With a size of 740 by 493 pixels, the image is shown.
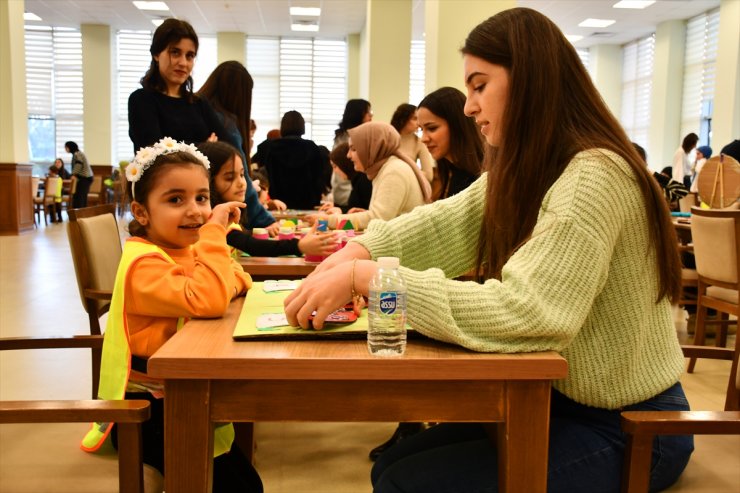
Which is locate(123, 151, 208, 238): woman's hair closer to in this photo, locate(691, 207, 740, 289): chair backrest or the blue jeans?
the blue jeans

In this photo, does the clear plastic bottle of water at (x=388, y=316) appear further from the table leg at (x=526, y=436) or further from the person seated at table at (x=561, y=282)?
the table leg at (x=526, y=436)

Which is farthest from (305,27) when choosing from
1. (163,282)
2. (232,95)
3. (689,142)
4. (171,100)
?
(163,282)

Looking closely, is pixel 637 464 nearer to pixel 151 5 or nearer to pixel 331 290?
pixel 331 290

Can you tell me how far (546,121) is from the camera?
121cm

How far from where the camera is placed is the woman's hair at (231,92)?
3523mm

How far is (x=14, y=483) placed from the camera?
1271 mm

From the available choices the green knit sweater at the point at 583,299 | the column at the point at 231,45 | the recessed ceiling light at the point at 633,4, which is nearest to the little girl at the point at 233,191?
the green knit sweater at the point at 583,299

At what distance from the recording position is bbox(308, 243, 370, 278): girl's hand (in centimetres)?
134

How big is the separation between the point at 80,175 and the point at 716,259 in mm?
12073

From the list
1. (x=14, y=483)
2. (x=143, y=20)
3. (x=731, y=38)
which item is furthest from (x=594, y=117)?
(x=143, y=20)

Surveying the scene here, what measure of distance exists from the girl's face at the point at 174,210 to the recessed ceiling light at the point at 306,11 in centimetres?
1252

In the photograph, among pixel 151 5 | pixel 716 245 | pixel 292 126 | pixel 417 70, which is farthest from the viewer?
pixel 417 70

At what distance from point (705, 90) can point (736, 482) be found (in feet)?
45.0

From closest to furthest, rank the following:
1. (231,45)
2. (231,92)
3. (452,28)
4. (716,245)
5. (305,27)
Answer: (716,245)
(231,92)
(452,28)
(305,27)
(231,45)
